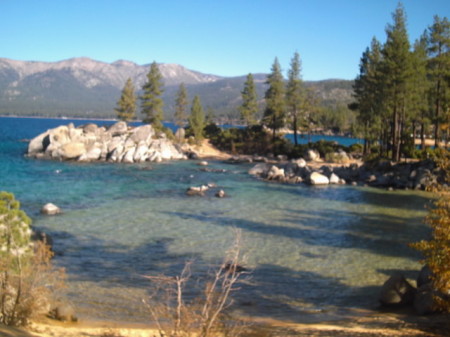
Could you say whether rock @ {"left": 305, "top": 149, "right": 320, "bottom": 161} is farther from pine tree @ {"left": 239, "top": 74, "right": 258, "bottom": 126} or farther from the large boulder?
pine tree @ {"left": 239, "top": 74, "right": 258, "bottom": 126}

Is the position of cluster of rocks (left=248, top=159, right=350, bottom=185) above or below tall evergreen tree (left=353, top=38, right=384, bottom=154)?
below

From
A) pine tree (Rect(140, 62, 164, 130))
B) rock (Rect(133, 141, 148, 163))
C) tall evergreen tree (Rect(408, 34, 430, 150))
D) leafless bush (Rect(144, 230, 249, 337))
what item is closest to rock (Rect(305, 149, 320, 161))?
tall evergreen tree (Rect(408, 34, 430, 150))

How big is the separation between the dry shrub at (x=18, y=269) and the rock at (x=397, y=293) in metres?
10.8

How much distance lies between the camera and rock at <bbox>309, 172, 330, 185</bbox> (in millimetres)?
42906

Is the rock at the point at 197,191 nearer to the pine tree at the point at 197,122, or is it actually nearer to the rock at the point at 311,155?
the rock at the point at 311,155

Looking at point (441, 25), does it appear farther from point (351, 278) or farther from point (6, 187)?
point (6, 187)

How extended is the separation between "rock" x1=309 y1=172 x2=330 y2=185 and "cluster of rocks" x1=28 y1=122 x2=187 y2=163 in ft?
87.9

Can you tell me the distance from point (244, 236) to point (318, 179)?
22.3m

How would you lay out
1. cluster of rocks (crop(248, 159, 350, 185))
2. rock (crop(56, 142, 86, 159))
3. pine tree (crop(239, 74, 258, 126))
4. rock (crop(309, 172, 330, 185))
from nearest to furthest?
rock (crop(309, 172, 330, 185)), cluster of rocks (crop(248, 159, 350, 185)), rock (crop(56, 142, 86, 159)), pine tree (crop(239, 74, 258, 126))

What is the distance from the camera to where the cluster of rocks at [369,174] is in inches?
1570

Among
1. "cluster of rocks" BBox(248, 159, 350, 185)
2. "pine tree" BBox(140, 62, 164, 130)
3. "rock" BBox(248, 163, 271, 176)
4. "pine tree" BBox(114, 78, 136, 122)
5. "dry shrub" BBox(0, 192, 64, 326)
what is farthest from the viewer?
"pine tree" BBox(114, 78, 136, 122)

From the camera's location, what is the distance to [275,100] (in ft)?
245

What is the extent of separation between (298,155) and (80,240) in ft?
153

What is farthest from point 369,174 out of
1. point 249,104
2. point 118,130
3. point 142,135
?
point 118,130
